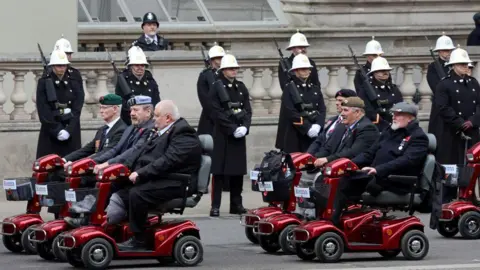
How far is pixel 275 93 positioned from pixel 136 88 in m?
2.97

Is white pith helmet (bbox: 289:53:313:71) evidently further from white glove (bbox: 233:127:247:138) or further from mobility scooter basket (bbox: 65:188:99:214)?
mobility scooter basket (bbox: 65:188:99:214)

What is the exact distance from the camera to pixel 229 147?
20672mm

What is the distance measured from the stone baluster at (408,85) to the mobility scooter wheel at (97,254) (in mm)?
8447

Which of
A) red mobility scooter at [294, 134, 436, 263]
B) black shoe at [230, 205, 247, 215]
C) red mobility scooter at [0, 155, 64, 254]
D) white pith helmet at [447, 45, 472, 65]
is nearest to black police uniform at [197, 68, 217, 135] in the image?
black shoe at [230, 205, 247, 215]

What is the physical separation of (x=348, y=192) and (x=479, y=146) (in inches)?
99.9

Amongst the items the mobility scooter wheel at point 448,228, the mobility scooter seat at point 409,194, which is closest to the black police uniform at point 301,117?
the mobility scooter wheel at point 448,228

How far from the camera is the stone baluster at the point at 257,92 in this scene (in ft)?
75.6

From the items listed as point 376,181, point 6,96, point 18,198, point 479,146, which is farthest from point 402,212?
point 6,96

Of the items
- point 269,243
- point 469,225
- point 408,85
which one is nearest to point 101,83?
point 408,85

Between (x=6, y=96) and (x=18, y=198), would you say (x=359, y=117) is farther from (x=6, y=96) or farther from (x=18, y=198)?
(x=6, y=96)

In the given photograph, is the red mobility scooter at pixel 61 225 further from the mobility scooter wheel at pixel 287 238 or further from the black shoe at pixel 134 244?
the mobility scooter wheel at pixel 287 238

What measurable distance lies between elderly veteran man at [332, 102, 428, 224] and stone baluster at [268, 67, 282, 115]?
19.7 ft

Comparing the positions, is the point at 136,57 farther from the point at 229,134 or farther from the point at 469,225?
the point at 469,225

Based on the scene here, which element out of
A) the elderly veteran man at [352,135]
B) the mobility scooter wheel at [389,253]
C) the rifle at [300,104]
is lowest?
the mobility scooter wheel at [389,253]
